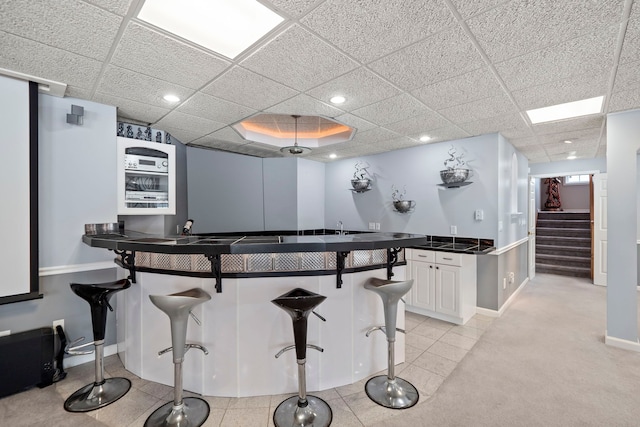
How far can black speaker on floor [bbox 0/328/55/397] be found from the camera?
6.69 ft

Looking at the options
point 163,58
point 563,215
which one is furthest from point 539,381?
point 563,215

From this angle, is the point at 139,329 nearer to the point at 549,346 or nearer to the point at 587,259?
the point at 549,346

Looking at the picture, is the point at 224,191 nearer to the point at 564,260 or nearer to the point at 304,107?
the point at 304,107

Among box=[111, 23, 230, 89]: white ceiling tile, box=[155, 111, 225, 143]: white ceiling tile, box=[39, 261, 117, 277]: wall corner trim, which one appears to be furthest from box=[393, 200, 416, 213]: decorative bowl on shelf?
box=[39, 261, 117, 277]: wall corner trim

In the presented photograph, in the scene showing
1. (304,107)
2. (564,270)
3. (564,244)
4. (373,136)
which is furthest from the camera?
(564,244)

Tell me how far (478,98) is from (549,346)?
2.57 meters

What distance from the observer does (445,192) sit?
3.99 meters

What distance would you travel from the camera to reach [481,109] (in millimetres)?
2723

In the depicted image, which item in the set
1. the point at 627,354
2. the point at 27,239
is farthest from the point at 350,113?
the point at 627,354

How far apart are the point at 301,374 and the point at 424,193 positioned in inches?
128

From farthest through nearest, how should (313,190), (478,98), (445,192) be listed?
(313,190) → (445,192) → (478,98)

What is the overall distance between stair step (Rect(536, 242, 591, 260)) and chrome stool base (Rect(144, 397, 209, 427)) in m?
7.64

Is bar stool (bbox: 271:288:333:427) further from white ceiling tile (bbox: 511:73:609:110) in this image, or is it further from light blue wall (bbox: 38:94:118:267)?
white ceiling tile (bbox: 511:73:609:110)

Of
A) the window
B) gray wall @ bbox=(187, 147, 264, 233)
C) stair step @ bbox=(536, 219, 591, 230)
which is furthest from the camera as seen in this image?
the window
